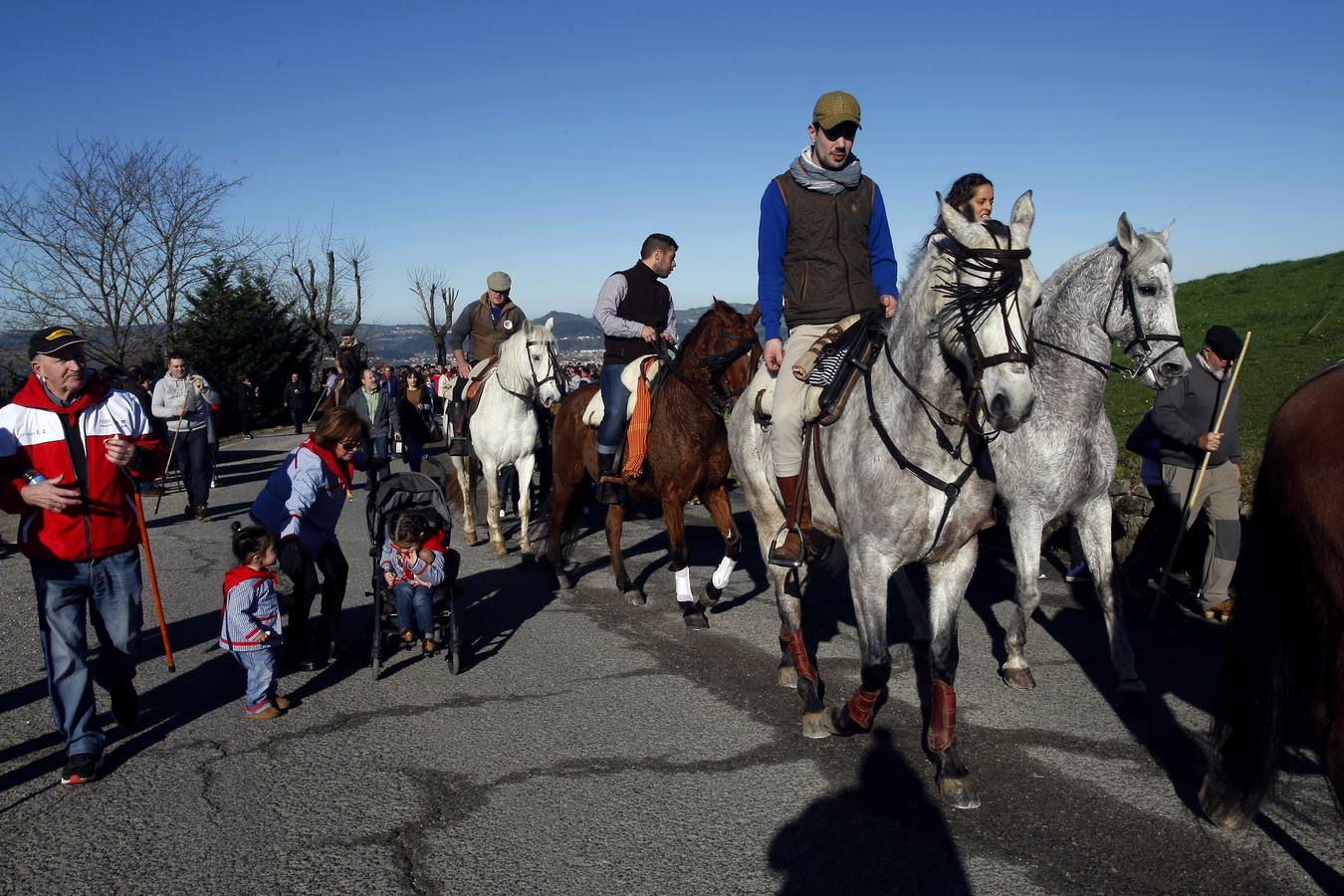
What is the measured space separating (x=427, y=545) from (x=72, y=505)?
7.97 feet

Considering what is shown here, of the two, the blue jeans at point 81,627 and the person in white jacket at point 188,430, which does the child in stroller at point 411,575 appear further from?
the person in white jacket at point 188,430

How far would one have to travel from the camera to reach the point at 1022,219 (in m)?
4.21

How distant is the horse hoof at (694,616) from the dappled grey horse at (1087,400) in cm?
245

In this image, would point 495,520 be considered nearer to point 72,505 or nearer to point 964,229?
point 72,505

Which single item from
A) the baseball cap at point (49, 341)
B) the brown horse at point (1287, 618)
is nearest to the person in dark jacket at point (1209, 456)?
the brown horse at point (1287, 618)

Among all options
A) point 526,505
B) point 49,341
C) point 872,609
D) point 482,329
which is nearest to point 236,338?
point 482,329

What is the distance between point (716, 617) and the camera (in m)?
8.02

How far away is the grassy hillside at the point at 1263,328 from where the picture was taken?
13477 millimetres

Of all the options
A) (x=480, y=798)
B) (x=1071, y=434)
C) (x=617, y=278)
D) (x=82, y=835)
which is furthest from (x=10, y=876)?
(x=617, y=278)

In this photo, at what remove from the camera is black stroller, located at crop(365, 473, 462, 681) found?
6.70 metres

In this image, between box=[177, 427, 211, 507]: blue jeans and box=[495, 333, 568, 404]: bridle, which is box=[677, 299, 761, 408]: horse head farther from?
box=[177, 427, 211, 507]: blue jeans

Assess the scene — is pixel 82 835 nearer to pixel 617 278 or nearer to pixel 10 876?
pixel 10 876

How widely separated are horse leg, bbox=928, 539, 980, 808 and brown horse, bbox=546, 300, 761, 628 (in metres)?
3.10

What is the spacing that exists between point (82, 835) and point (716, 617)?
15.4ft
